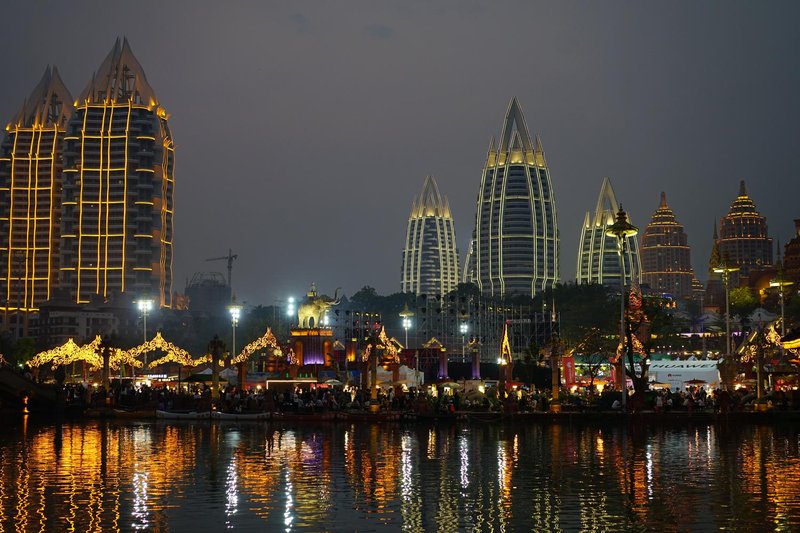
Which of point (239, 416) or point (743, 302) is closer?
point (239, 416)

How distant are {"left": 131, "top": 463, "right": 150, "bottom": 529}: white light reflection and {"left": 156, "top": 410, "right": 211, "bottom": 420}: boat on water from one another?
82.4 ft

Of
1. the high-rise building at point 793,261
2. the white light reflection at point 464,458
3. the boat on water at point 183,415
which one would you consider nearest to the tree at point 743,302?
the high-rise building at point 793,261

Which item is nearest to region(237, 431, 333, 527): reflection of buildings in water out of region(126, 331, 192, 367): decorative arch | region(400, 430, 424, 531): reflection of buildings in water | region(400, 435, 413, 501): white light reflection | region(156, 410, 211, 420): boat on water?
region(400, 430, 424, 531): reflection of buildings in water

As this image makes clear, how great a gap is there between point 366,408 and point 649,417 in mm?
14576

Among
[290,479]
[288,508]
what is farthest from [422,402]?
[288,508]

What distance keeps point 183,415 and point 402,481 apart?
102 feet

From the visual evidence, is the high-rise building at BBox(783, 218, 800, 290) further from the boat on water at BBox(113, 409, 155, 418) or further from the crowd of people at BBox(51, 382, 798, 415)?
the boat on water at BBox(113, 409, 155, 418)

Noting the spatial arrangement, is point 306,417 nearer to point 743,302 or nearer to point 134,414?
point 134,414

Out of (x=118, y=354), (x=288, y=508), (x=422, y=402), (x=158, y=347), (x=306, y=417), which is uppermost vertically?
(x=158, y=347)

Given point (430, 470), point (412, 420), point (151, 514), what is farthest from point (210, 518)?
point (412, 420)

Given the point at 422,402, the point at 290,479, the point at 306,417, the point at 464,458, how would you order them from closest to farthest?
the point at 290,479 < the point at 464,458 < the point at 422,402 < the point at 306,417

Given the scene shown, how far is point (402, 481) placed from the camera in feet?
87.3

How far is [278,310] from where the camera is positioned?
188500 millimetres

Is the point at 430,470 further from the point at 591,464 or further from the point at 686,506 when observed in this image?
the point at 686,506
